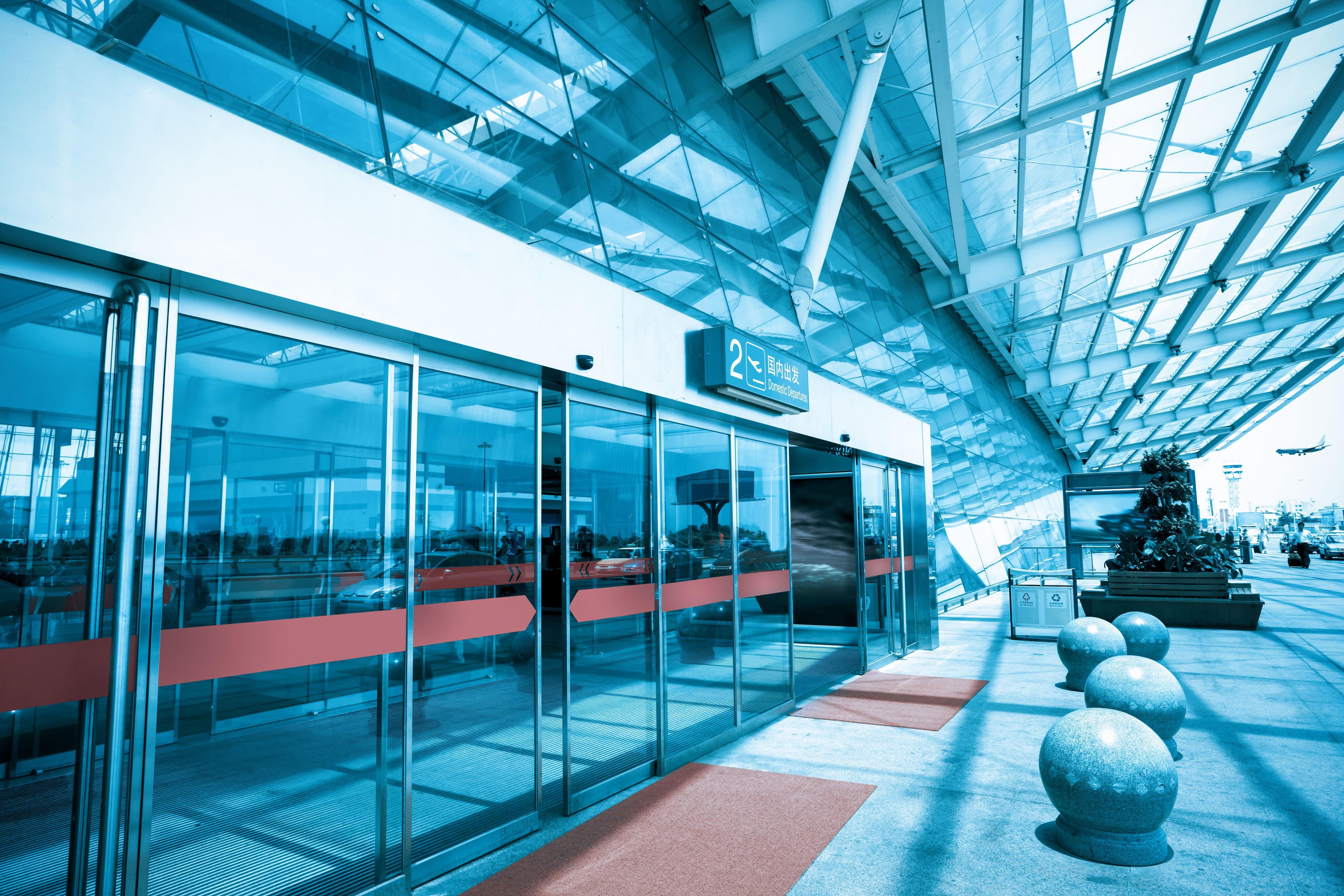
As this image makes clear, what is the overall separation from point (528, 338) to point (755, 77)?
7232 mm

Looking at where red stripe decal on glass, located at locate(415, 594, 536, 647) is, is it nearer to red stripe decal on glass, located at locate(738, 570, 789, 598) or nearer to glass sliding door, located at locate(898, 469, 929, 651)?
red stripe decal on glass, located at locate(738, 570, 789, 598)

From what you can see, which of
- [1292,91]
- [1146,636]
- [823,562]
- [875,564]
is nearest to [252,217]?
[875,564]

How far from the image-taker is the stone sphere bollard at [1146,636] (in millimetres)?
9766

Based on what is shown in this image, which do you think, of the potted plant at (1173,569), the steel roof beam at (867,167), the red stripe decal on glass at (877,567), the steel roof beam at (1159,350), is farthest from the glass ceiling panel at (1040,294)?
the red stripe decal on glass at (877,567)

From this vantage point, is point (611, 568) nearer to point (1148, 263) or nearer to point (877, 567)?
point (877, 567)

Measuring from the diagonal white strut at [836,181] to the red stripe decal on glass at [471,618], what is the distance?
20.5ft

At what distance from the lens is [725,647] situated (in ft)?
25.1

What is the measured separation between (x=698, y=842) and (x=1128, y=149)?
1538cm

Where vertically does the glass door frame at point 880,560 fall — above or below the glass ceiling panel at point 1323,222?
below

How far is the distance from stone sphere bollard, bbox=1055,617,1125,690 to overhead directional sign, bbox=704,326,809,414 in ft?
13.4

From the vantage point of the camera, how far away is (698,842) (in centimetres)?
499

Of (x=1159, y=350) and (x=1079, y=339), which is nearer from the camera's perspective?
(x=1079, y=339)

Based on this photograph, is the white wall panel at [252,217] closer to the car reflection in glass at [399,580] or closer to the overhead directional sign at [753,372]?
the car reflection in glass at [399,580]

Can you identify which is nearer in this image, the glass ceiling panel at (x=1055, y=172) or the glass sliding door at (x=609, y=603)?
the glass sliding door at (x=609, y=603)
